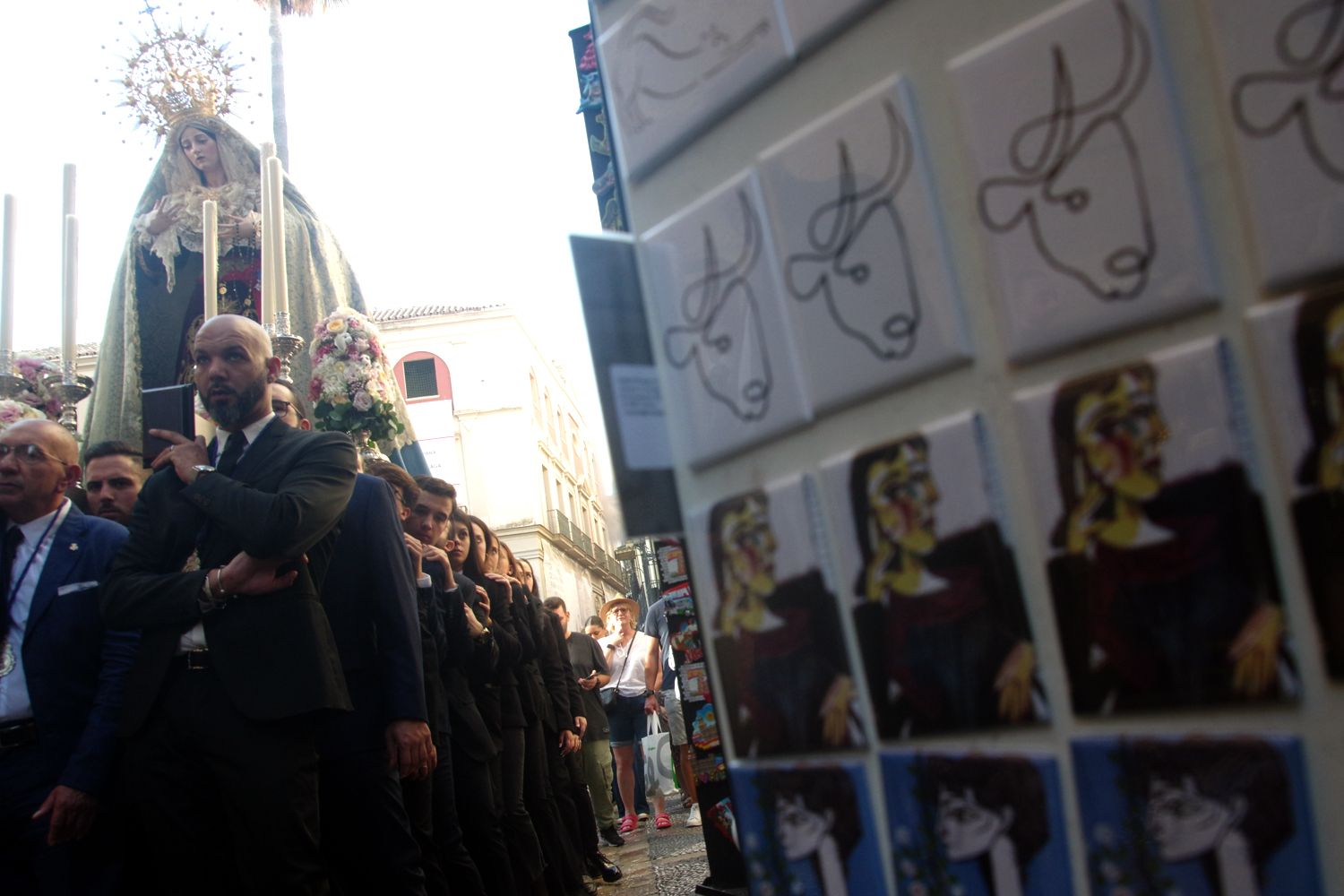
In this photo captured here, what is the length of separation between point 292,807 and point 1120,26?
246 cm

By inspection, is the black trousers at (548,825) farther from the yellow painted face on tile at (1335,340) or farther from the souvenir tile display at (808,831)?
the yellow painted face on tile at (1335,340)

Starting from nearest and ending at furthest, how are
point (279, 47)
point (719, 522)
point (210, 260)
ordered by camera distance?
point (719, 522) → point (210, 260) → point (279, 47)

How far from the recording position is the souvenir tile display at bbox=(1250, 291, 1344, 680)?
91 cm

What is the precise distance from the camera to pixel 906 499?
1.27m

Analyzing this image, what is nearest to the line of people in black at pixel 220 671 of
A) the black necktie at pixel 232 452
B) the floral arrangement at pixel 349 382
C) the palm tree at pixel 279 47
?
the black necktie at pixel 232 452

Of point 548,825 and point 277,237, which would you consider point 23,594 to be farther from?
point 548,825

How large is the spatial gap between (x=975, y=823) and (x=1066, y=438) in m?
0.42

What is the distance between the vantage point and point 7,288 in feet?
15.8

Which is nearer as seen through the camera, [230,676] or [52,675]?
[230,676]

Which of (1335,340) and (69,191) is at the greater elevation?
(69,191)

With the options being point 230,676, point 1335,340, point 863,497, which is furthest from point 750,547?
point 230,676

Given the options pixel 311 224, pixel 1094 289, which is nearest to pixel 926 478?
pixel 1094 289

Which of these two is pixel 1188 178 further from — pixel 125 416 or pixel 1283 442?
pixel 125 416

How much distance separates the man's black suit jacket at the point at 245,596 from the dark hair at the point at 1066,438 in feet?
6.98
